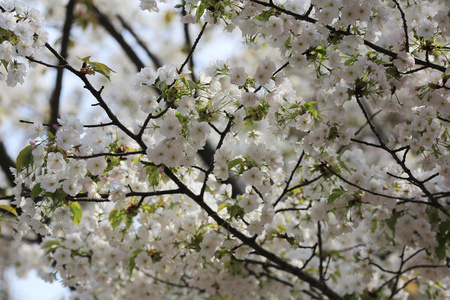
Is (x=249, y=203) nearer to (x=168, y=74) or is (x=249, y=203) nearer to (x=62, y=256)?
(x=168, y=74)

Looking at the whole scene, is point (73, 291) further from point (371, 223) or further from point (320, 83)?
point (320, 83)

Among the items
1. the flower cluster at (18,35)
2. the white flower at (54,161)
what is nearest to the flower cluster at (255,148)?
the white flower at (54,161)

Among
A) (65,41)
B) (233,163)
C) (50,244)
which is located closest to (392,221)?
(233,163)

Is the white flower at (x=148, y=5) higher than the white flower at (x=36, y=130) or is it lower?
higher

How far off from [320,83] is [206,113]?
1.77 ft

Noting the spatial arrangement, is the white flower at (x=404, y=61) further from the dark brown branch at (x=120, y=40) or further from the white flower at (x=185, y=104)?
the dark brown branch at (x=120, y=40)

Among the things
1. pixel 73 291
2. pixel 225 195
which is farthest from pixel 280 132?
pixel 73 291

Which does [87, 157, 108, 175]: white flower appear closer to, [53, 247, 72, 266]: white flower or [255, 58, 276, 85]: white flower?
[255, 58, 276, 85]: white flower

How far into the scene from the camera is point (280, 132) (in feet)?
6.90

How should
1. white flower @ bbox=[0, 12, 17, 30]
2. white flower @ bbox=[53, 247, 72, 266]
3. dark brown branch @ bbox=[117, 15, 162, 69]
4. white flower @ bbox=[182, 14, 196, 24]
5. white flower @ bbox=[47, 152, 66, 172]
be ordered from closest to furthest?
white flower @ bbox=[0, 12, 17, 30] < white flower @ bbox=[47, 152, 66, 172] < white flower @ bbox=[182, 14, 196, 24] < white flower @ bbox=[53, 247, 72, 266] < dark brown branch @ bbox=[117, 15, 162, 69]

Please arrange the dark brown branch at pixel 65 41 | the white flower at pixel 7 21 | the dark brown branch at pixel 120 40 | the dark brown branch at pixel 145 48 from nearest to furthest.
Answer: the white flower at pixel 7 21 < the dark brown branch at pixel 65 41 < the dark brown branch at pixel 120 40 < the dark brown branch at pixel 145 48

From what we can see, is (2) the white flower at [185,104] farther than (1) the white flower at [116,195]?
No

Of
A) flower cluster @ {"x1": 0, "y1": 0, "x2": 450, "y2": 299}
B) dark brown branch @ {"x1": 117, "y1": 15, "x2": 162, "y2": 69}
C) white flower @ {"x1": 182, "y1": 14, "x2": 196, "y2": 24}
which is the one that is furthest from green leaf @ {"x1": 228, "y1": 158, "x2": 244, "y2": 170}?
dark brown branch @ {"x1": 117, "y1": 15, "x2": 162, "y2": 69}

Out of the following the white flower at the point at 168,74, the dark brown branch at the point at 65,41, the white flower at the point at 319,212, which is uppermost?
the dark brown branch at the point at 65,41
